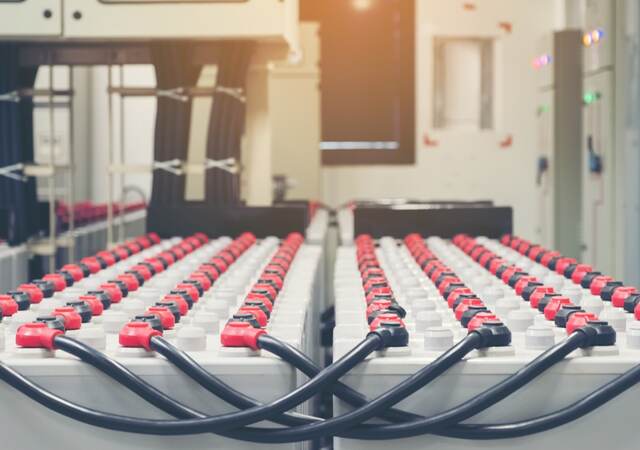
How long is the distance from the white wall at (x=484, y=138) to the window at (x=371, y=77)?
3687 mm

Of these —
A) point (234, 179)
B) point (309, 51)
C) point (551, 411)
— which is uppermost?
point (309, 51)

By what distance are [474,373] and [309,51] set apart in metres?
3.93

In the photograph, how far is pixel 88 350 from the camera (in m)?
1.05

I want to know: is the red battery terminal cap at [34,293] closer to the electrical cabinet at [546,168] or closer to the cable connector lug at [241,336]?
the cable connector lug at [241,336]

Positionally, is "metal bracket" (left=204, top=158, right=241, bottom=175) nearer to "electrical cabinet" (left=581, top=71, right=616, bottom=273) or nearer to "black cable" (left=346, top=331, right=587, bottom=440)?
"black cable" (left=346, top=331, right=587, bottom=440)

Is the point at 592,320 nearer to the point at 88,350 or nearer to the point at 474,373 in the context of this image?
the point at 474,373

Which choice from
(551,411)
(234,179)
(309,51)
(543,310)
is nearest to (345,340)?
(551,411)

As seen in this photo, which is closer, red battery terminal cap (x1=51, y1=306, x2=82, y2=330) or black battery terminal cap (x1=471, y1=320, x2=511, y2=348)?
black battery terminal cap (x1=471, y1=320, x2=511, y2=348)

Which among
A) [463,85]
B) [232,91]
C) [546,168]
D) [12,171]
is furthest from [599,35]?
[12,171]

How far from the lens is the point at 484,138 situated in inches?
291

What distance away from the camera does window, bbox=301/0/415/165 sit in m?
3.55

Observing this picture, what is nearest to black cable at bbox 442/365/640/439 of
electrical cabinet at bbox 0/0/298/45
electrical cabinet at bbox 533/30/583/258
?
electrical cabinet at bbox 0/0/298/45

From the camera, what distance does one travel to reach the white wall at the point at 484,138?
7.37m

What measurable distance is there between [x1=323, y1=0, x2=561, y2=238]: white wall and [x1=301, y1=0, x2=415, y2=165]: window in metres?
3.69
